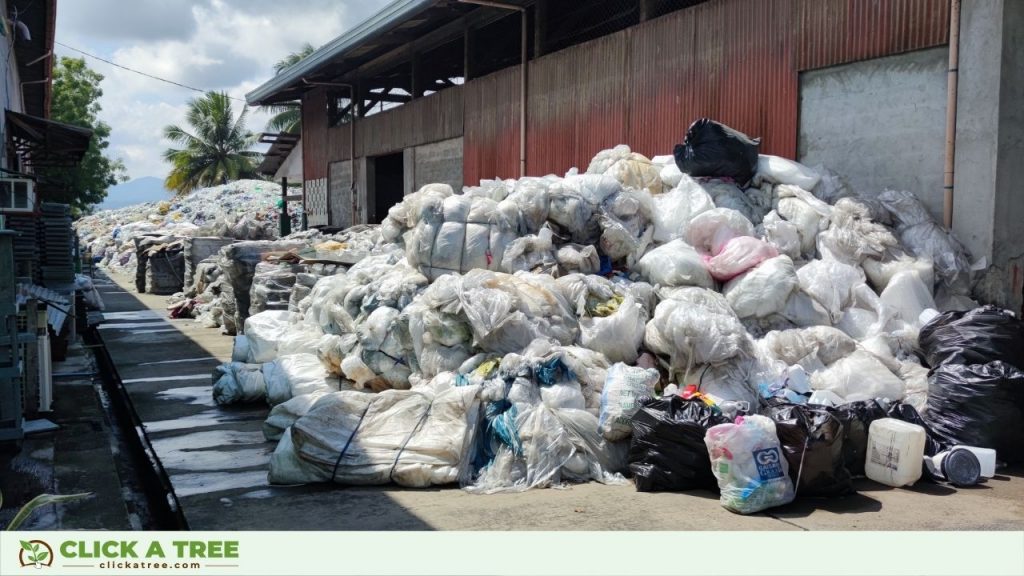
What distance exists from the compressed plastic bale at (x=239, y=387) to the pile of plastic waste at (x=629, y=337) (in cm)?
2

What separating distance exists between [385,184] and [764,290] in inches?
514

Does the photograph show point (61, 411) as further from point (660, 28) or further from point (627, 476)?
point (660, 28)

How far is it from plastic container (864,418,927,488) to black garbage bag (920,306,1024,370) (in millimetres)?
1024

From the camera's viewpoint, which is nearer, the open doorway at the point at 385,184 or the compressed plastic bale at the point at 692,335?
the compressed plastic bale at the point at 692,335

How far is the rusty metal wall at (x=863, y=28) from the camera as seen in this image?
7.00m

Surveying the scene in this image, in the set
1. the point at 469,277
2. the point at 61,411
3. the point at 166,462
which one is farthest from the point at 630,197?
the point at 61,411

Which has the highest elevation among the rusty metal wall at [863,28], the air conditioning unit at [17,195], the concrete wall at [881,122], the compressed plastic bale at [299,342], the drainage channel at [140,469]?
the rusty metal wall at [863,28]

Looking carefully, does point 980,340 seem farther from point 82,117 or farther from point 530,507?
point 82,117

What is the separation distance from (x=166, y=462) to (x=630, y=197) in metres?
4.42

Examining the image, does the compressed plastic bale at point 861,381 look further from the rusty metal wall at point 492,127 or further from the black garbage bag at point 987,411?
the rusty metal wall at point 492,127

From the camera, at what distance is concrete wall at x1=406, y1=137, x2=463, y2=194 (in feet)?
47.3

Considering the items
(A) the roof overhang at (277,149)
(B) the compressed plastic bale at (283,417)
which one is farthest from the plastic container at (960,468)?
(A) the roof overhang at (277,149)

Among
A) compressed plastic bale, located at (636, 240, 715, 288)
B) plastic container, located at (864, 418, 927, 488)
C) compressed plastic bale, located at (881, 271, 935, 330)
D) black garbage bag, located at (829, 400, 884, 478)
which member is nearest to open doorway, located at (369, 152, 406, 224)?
compressed plastic bale, located at (636, 240, 715, 288)

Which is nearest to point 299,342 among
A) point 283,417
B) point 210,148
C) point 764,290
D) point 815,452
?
point 283,417
